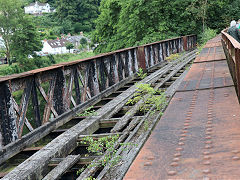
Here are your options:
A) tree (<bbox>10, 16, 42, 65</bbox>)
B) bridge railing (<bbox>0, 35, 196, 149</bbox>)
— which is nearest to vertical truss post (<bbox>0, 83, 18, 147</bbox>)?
bridge railing (<bbox>0, 35, 196, 149</bbox>)

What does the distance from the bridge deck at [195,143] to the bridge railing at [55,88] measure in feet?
9.39

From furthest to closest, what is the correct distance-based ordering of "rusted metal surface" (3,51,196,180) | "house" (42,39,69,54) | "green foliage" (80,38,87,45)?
"house" (42,39,69,54) → "green foliage" (80,38,87,45) → "rusted metal surface" (3,51,196,180)

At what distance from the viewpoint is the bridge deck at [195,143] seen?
1564 mm

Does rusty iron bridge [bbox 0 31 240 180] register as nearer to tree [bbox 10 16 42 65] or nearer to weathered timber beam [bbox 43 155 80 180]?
weathered timber beam [bbox 43 155 80 180]

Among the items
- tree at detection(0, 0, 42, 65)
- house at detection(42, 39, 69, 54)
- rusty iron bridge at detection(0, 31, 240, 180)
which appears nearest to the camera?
rusty iron bridge at detection(0, 31, 240, 180)

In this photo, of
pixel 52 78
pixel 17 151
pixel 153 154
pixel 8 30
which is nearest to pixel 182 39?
pixel 52 78

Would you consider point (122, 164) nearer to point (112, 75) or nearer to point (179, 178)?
point (179, 178)

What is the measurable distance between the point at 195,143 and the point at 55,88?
486 cm

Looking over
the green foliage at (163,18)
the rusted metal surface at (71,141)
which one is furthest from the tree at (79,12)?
the rusted metal surface at (71,141)

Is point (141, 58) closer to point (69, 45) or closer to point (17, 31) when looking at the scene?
point (17, 31)

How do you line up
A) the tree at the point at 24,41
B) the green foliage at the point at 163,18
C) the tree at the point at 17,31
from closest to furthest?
the green foliage at the point at 163,18
the tree at the point at 24,41
the tree at the point at 17,31

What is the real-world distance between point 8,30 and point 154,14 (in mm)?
45929

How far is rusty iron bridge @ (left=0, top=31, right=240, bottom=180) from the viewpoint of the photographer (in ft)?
5.88

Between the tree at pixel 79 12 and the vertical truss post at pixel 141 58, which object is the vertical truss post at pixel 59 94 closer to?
the vertical truss post at pixel 141 58
